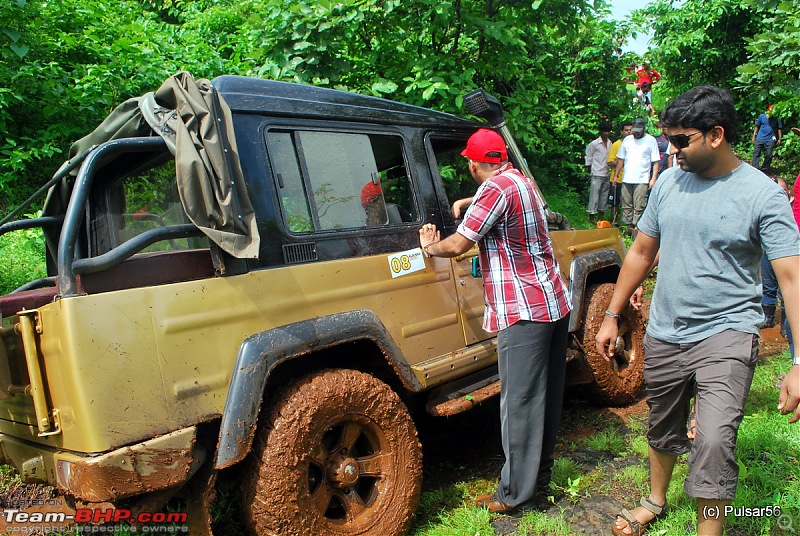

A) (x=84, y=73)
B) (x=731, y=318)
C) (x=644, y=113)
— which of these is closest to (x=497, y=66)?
(x=731, y=318)

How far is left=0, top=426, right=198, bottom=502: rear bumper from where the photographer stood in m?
2.02

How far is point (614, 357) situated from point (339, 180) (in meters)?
2.46

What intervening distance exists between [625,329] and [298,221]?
2.79 m

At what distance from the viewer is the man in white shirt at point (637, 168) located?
342 inches

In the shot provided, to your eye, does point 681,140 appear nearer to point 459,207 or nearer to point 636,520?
point 459,207

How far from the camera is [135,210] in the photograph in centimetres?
291

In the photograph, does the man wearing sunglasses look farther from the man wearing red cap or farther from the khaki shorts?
the man wearing red cap

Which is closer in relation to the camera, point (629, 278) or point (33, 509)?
point (629, 278)

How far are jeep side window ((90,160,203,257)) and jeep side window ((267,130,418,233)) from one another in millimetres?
519

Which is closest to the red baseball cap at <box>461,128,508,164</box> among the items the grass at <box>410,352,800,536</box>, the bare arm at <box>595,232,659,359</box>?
the bare arm at <box>595,232,659,359</box>

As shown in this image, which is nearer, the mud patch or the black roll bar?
the black roll bar

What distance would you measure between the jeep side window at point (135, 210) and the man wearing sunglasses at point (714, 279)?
7.05 ft

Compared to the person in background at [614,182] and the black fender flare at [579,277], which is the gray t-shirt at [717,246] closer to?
the black fender flare at [579,277]

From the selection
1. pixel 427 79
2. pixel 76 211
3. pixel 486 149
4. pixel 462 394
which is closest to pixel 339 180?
pixel 486 149
